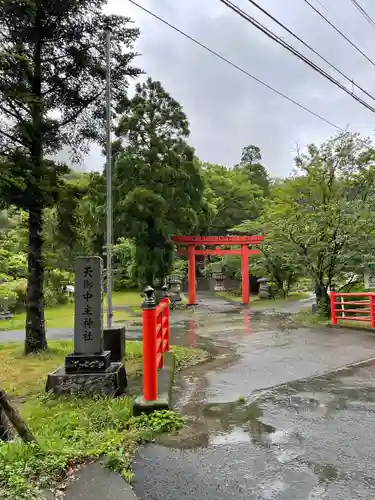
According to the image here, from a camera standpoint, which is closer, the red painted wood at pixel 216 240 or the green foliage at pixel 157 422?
the green foliage at pixel 157 422

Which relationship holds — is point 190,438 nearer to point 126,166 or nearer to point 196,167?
point 126,166

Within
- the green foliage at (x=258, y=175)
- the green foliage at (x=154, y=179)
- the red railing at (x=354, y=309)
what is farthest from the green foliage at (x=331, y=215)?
the green foliage at (x=258, y=175)

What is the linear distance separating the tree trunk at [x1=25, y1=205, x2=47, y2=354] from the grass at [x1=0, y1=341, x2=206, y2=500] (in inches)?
49.8

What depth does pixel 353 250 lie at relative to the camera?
38.8 feet

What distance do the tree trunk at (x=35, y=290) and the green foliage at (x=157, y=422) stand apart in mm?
4519

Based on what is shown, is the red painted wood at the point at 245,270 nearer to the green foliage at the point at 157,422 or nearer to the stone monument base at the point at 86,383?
the stone monument base at the point at 86,383

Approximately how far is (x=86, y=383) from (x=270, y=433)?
7.97 feet

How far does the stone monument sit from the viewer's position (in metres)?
5.08

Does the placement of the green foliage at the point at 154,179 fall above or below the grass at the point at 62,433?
above

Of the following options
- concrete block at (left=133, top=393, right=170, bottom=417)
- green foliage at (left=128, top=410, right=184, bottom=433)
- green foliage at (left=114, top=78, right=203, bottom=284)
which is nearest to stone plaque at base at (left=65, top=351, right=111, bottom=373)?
concrete block at (left=133, top=393, right=170, bottom=417)

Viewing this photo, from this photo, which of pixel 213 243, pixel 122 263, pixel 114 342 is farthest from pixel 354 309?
pixel 122 263

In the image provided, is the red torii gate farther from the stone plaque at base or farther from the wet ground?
the stone plaque at base

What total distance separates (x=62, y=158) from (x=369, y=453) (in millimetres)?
7393

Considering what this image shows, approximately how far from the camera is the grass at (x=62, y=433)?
2613 mm
